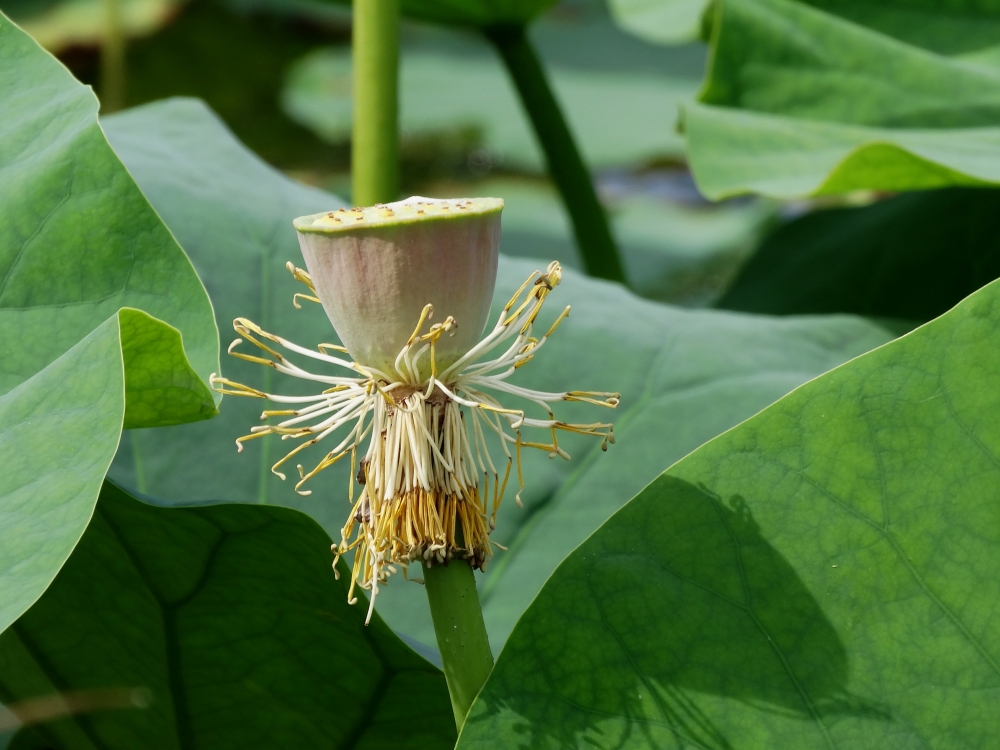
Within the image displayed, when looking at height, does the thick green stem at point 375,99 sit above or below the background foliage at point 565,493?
above

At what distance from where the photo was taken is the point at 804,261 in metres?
1.47

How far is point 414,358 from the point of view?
0.51m

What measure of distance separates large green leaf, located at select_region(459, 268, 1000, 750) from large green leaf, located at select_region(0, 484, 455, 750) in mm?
131

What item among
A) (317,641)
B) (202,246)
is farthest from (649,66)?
(317,641)

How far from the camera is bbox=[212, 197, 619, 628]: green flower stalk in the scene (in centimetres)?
48

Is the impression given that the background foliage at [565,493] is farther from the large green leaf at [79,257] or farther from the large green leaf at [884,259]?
the large green leaf at [884,259]

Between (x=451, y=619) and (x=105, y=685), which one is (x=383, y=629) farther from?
(x=105, y=685)

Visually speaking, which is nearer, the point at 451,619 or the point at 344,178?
the point at 451,619

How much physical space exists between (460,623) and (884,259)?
1007 mm

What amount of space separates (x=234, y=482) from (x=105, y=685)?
242mm

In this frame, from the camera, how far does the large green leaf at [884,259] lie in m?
1.29

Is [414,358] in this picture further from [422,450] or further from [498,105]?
[498,105]

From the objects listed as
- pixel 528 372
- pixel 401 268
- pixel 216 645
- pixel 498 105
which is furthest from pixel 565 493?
pixel 498 105

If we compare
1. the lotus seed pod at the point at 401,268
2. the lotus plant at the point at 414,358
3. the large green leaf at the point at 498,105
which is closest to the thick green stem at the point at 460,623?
the lotus plant at the point at 414,358
